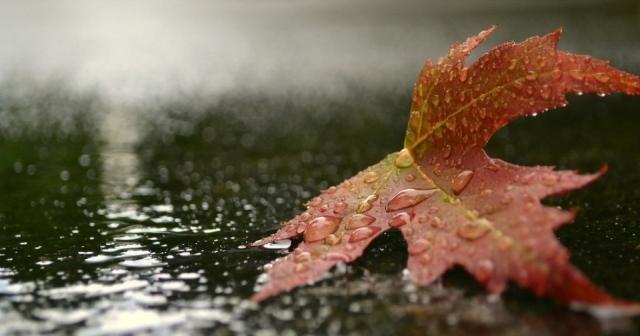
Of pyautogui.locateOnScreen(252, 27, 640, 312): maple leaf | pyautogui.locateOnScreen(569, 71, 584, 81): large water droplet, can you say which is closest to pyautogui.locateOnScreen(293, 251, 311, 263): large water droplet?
pyautogui.locateOnScreen(252, 27, 640, 312): maple leaf

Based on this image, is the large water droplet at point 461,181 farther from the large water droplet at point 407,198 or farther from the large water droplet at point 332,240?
the large water droplet at point 332,240

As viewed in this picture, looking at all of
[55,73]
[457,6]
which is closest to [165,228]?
[55,73]

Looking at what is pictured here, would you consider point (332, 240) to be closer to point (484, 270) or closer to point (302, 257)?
point (302, 257)

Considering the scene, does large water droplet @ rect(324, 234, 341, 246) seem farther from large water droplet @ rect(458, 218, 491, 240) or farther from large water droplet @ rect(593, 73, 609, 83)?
large water droplet @ rect(593, 73, 609, 83)

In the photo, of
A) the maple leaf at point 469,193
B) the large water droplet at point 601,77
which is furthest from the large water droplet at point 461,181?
the large water droplet at point 601,77

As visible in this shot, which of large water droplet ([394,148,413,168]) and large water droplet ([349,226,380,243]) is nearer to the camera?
large water droplet ([349,226,380,243])

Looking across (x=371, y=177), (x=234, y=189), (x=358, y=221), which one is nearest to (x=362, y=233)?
(x=358, y=221)

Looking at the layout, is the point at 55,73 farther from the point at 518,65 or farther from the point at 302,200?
the point at 518,65
